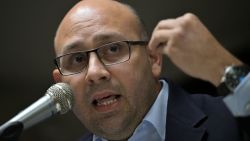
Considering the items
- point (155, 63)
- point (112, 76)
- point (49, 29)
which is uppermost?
point (112, 76)

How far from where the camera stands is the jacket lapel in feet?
5.43

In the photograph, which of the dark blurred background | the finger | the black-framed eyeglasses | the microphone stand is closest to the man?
the black-framed eyeglasses

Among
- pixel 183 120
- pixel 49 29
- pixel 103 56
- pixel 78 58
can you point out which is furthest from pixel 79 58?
pixel 49 29

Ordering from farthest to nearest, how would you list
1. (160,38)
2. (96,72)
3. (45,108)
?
1. (96,72)
2. (160,38)
3. (45,108)

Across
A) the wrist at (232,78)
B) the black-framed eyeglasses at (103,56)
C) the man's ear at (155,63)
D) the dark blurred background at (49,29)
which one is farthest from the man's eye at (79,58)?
the dark blurred background at (49,29)

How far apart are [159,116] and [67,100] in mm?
571

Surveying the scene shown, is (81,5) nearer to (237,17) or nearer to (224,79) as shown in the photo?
(224,79)

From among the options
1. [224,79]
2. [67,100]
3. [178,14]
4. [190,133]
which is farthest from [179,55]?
[178,14]

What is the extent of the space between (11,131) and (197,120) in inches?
32.9

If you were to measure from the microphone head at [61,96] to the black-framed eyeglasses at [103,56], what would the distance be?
12.9 inches

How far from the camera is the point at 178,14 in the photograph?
312 cm

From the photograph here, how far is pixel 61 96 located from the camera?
1275 mm

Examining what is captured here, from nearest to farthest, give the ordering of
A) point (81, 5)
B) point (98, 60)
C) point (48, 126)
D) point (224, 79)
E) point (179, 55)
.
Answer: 1. point (224, 79)
2. point (179, 55)
3. point (98, 60)
4. point (81, 5)
5. point (48, 126)

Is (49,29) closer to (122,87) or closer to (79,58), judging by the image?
(79,58)
